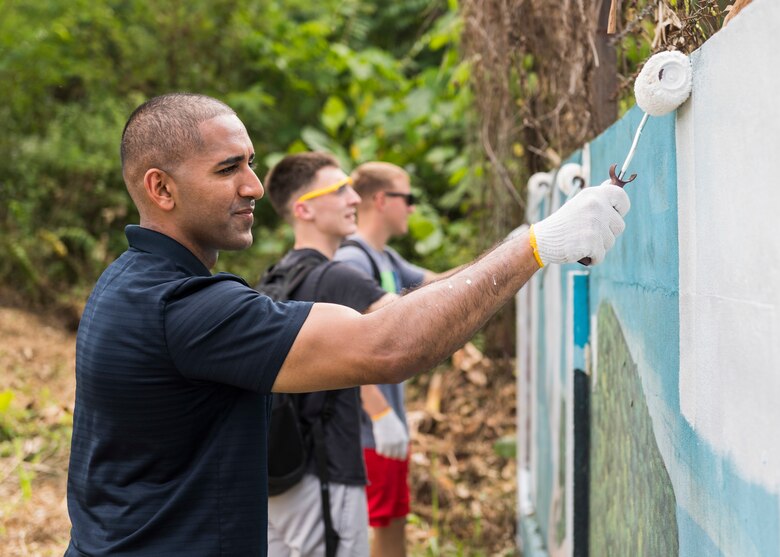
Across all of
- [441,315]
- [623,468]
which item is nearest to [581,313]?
[623,468]

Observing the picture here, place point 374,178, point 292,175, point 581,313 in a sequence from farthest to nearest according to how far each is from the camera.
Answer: point 374,178
point 292,175
point 581,313

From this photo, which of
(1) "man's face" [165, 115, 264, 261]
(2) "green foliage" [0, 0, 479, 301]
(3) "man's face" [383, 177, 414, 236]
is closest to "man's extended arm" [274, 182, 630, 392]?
(1) "man's face" [165, 115, 264, 261]

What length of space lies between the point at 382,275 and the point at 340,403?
1229 millimetres

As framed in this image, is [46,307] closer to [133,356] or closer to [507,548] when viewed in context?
[507,548]

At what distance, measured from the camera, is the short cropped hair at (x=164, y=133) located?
2277 millimetres

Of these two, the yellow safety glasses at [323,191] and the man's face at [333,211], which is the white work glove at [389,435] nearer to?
the man's face at [333,211]

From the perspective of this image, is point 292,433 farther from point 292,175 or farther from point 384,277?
point 384,277

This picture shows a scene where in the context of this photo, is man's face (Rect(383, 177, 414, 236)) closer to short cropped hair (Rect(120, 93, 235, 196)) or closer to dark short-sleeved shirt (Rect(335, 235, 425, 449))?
dark short-sleeved shirt (Rect(335, 235, 425, 449))

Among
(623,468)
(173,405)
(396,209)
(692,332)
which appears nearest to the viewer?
(692,332)

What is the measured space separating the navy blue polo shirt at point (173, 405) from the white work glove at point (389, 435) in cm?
204

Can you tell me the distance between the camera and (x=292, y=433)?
362 centimetres

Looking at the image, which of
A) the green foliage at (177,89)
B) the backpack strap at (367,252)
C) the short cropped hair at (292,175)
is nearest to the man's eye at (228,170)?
the short cropped hair at (292,175)

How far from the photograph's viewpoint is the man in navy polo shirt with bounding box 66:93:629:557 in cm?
200

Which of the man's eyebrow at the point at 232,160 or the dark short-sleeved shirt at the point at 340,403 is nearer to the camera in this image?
the man's eyebrow at the point at 232,160
